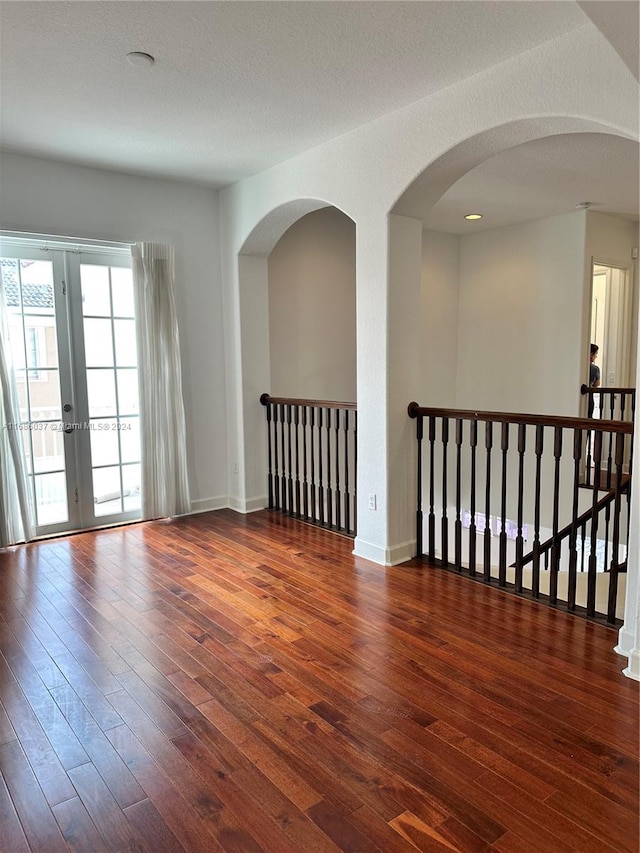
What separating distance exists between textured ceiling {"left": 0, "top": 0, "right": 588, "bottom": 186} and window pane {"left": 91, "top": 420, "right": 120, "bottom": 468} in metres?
1.98

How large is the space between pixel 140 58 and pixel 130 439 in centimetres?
283

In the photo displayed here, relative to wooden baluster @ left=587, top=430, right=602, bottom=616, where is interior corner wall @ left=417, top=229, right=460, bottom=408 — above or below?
above

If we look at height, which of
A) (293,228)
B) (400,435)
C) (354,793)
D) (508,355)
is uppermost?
(293,228)

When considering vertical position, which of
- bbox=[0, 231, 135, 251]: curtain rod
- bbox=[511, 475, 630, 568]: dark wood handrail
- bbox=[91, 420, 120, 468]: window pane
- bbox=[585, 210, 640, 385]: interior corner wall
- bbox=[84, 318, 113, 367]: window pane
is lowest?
bbox=[511, 475, 630, 568]: dark wood handrail

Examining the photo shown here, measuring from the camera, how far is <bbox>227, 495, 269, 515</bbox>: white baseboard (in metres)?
5.09

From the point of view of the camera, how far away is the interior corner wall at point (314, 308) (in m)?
5.41

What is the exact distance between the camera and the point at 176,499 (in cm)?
488

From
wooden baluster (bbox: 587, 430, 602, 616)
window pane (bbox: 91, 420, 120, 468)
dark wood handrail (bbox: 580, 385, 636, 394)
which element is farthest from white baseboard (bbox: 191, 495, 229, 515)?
dark wood handrail (bbox: 580, 385, 636, 394)

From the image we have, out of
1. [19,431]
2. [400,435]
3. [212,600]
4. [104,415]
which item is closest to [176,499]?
[104,415]

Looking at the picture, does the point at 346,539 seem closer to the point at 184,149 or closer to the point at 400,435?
the point at 400,435

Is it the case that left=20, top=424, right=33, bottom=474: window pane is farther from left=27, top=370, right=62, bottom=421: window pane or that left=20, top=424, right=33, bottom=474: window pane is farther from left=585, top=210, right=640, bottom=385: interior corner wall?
left=585, top=210, right=640, bottom=385: interior corner wall

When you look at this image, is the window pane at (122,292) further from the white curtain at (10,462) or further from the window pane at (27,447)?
the window pane at (27,447)

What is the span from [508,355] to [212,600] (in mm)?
4559

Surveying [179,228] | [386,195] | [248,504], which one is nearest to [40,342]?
[179,228]
